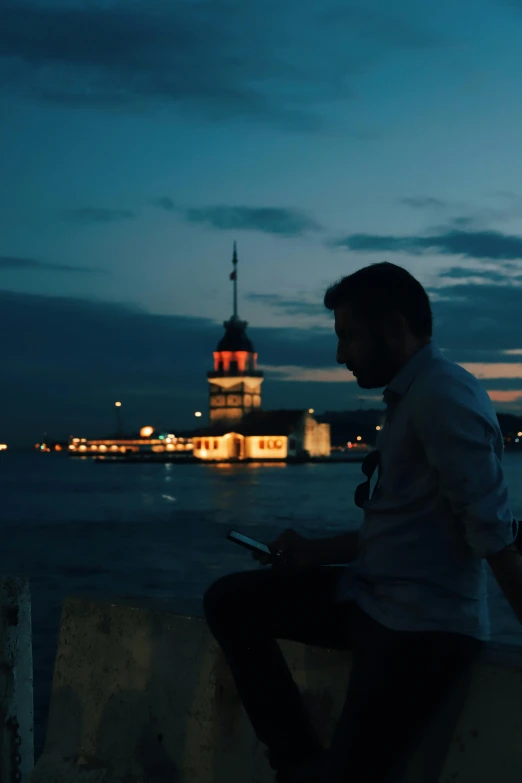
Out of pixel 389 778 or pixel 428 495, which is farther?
pixel 389 778

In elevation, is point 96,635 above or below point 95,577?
above

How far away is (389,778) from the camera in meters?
2.47

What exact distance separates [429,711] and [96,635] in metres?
1.40

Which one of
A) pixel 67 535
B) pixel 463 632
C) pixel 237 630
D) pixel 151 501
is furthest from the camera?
pixel 151 501

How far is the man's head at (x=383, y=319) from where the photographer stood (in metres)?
2.42

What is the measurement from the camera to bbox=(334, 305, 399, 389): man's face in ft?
8.02

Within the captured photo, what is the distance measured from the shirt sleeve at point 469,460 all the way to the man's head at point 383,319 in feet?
0.74

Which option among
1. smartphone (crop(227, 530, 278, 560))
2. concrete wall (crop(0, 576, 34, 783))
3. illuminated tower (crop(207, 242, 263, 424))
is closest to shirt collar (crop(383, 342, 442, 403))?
smartphone (crop(227, 530, 278, 560))

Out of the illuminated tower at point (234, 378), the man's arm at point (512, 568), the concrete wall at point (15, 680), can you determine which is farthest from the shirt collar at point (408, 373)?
the illuminated tower at point (234, 378)

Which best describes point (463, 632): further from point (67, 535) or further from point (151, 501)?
point (151, 501)

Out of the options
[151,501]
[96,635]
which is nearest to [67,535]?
[151,501]

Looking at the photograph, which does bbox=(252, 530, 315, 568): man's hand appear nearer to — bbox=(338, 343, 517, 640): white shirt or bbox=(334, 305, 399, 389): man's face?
bbox=(338, 343, 517, 640): white shirt

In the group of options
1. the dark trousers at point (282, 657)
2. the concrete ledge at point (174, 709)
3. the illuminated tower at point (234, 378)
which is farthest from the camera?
the illuminated tower at point (234, 378)

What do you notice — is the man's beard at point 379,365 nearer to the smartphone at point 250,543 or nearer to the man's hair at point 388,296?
the man's hair at point 388,296
